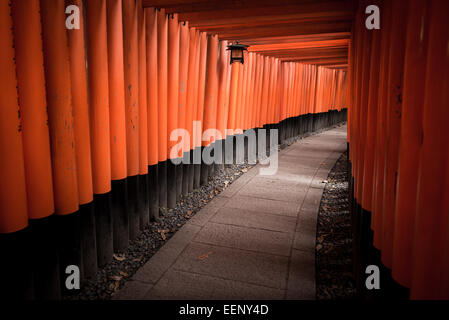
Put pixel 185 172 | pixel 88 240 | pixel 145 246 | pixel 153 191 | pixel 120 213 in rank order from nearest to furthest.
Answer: pixel 88 240
pixel 120 213
pixel 145 246
pixel 153 191
pixel 185 172

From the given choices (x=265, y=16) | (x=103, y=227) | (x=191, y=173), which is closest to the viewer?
(x=103, y=227)

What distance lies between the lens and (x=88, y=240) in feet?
12.7

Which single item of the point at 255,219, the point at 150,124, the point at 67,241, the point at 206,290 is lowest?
the point at 206,290

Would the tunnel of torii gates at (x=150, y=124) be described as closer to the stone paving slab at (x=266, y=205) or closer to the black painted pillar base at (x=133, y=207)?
the black painted pillar base at (x=133, y=207)

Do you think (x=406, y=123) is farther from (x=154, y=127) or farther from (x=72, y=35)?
(x=154, y=127)

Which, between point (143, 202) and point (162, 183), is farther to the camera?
point (162, 183)

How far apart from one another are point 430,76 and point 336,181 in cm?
727

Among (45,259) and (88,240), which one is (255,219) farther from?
(45,259)

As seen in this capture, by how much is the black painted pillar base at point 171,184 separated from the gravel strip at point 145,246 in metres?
0.14

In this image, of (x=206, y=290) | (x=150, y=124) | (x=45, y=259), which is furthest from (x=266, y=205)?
(x=45, y=259)

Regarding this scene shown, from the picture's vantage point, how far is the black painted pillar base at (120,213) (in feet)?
14.8

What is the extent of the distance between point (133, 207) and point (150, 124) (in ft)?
4.34

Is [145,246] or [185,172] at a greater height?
[185,172]

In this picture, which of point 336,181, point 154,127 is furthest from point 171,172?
point 336,181
